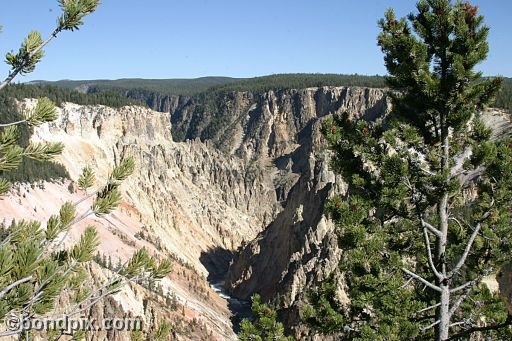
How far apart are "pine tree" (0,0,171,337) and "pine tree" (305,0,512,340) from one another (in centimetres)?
361

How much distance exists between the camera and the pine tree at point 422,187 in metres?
7.91

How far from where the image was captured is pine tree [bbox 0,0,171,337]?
4.76m

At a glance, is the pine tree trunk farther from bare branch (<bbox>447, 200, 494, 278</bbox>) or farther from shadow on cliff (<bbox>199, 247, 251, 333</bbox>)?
shadow on cliff (<bbox>199, 247, 251, 333</bbox>)

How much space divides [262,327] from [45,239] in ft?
14.4

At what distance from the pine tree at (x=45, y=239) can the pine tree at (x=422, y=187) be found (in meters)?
3.61

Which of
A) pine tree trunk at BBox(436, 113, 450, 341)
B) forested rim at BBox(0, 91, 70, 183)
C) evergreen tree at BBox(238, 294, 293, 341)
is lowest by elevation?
forested rim at BBox(0, 91, 70, 183)

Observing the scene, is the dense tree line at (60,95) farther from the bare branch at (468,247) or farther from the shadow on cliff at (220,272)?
the bare branch at (468,247)

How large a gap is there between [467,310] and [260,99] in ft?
399

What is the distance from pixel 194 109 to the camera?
154m

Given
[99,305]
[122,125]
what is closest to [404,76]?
[99,305]

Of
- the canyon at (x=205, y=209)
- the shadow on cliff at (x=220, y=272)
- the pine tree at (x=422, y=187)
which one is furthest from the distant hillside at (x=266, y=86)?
the pine tree at (x=422, y=187)

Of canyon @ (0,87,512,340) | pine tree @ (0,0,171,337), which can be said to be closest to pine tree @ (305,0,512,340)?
pine tree @ (0,0,171,337)

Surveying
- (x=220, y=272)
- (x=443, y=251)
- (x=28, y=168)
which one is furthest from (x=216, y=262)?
(x=443, y=251)

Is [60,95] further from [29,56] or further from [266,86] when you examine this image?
[266,86]
